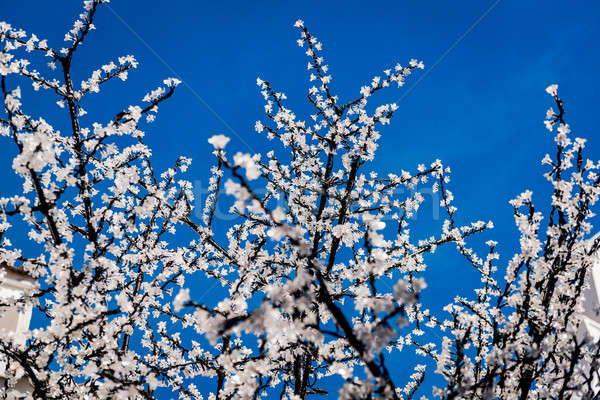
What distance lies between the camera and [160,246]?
17.2 feet

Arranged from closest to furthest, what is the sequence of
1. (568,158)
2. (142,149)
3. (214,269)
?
(568,158), (142,149), (214,269)

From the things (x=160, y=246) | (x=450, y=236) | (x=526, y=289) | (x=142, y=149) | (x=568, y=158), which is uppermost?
(x=142, y=149)

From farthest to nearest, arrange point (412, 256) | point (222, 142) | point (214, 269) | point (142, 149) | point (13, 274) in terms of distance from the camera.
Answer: point (13, 274) → point (214, 269) → point (412, 256) → point (142, 149) → point (222, 142)

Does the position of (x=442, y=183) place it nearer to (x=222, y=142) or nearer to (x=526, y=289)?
(x=526, y=289)

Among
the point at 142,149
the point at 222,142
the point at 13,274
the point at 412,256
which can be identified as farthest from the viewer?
the point at 13,274

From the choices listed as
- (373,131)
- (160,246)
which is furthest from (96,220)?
(373,131)

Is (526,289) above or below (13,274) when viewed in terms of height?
below

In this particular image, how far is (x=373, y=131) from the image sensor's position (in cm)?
468

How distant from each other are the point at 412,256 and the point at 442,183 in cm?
111

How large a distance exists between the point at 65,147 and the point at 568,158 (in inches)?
198

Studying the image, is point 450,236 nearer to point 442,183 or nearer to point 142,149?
point 442,183

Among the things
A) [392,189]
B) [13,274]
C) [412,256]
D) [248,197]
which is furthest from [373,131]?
[13,274]

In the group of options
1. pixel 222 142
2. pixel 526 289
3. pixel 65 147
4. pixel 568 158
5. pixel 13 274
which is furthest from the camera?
pixel 13 274

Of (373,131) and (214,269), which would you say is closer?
(373,131)
